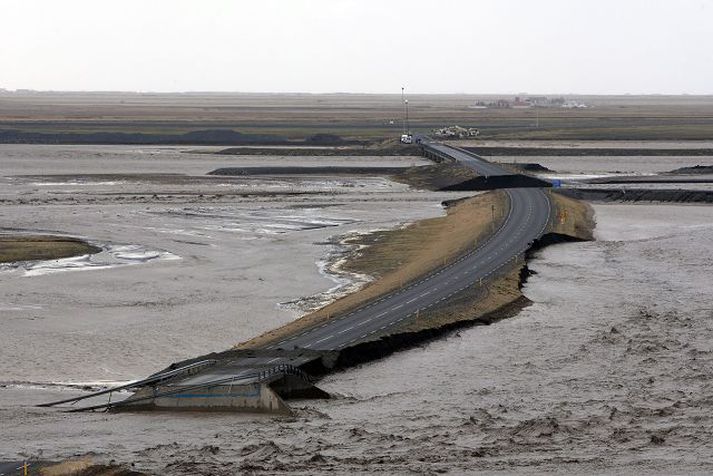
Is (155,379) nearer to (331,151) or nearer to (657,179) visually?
(657,179)

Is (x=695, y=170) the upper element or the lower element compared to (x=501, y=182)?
lower

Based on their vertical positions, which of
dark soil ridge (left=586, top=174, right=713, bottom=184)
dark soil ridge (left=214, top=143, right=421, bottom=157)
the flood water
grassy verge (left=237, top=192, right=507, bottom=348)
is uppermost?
dark soil ridge (left=214, top=143, right=421, bottom=157)

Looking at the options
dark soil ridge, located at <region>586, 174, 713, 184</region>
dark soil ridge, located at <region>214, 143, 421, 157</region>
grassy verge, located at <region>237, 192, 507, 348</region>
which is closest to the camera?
grassy verge, located at <region>237, 192, 507, 348</region>

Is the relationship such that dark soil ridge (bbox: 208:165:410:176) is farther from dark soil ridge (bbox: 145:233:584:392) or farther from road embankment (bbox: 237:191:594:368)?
dark soil ridge (bbox: 145:233:584:392)

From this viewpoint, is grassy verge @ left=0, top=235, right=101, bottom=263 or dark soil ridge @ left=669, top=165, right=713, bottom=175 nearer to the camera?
grassy verge @ left=0, top=235, right=101, bottom=263

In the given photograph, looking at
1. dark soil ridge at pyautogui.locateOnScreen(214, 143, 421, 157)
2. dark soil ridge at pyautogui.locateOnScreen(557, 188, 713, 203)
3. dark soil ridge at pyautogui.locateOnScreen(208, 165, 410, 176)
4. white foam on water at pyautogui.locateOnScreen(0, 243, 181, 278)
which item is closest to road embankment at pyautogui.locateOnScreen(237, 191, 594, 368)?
dark soil ridge at pyautogui.locateOnScreen(557, 188, 713, 203)

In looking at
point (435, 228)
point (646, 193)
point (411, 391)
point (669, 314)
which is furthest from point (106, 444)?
point (646, 193)

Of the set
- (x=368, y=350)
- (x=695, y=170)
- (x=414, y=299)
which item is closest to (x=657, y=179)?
(x=695, y=170)
